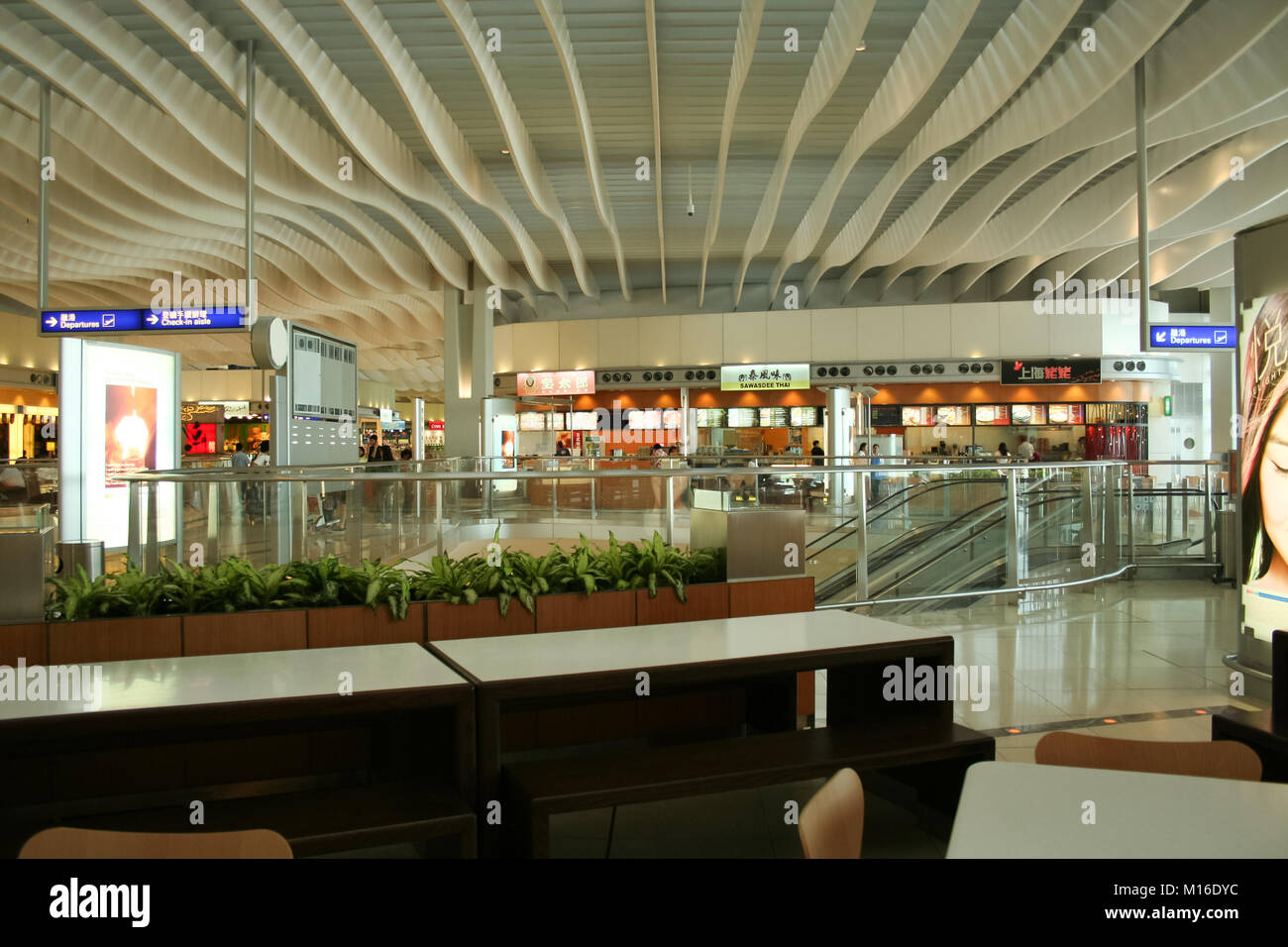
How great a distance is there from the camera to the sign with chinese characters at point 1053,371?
60.2ft

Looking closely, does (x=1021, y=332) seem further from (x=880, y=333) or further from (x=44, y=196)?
(x=44, y=196)

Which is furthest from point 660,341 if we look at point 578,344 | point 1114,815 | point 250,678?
point 1114,815

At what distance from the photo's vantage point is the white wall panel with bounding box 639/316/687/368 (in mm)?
19891

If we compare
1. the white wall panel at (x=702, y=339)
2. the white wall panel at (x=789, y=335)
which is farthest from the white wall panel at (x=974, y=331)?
the white wall panel at (x=702, y=339)

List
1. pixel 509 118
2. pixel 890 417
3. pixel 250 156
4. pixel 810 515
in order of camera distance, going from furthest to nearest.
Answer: pixel 890 417, pixel 509 118, pixel 250 156, pixel 810 515

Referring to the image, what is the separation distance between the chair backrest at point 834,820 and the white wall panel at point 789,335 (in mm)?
17770

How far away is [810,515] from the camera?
8297 millimetres

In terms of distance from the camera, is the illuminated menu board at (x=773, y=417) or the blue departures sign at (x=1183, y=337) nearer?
the blue departures sign at (x=1183, y=337)

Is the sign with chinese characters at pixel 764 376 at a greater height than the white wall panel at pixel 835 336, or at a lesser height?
lesser

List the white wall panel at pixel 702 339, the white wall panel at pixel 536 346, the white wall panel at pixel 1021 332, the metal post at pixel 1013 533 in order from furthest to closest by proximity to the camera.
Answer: the white wall panel at pixel 536 346
the white wall panel at pixel 702 339
the white wall panel at pixel 1021 332
the metal post at pixel 1013 533

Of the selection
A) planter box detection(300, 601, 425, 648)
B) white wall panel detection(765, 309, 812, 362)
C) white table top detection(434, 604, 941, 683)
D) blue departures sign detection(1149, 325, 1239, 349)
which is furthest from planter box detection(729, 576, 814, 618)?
white wall panel detection(765, 309, 812, 362)

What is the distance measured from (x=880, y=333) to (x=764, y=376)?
2.55 meters

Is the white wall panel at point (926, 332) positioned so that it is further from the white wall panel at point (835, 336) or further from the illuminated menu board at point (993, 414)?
the illuminated menu board at point (993, 414)
